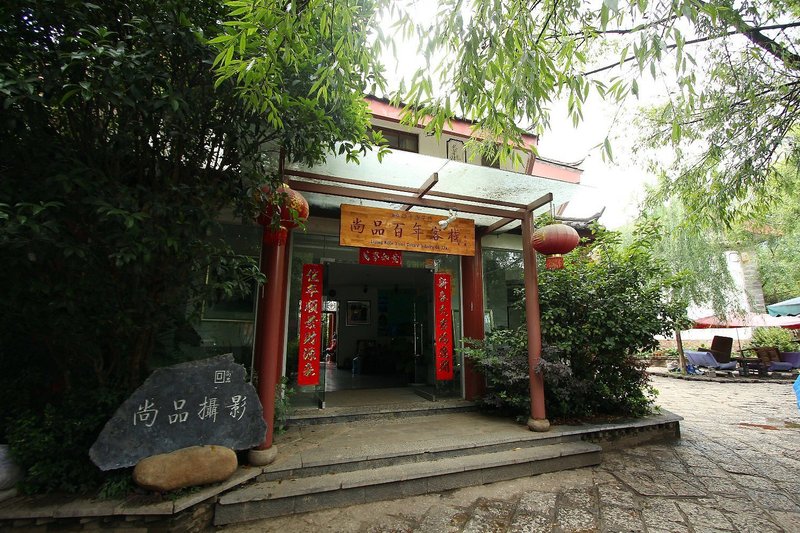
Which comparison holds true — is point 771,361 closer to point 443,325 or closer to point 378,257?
point 443,325

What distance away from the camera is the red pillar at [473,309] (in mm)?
5973

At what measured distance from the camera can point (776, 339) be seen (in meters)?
13.4

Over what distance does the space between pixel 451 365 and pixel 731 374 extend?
1191cm

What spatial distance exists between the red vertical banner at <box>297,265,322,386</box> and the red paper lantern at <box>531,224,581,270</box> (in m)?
3.22

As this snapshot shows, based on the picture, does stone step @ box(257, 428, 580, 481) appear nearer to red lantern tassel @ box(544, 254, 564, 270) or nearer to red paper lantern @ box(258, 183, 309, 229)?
red lantern tassel @ box(544, 254, 564, 270)

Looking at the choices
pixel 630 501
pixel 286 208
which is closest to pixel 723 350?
pixel 630 501

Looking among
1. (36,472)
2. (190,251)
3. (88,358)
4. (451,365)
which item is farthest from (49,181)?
(451,365)

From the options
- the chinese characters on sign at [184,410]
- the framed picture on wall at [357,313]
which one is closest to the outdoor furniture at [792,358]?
the framed picture on wall at [357,313]

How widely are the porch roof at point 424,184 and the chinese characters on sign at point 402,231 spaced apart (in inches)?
7.0

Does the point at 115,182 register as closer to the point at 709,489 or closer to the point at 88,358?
the point at 88,358

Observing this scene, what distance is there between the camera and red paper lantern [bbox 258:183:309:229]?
3484 mm

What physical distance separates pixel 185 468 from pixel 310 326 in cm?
262

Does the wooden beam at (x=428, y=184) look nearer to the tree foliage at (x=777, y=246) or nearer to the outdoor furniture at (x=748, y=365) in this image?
the tree foliage at (x=777, y=246)

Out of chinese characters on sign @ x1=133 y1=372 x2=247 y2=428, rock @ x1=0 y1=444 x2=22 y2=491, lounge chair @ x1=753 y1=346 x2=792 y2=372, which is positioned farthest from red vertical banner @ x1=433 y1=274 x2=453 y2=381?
lounge chair @ x1=753 y1=346 x2=792 y2=372
